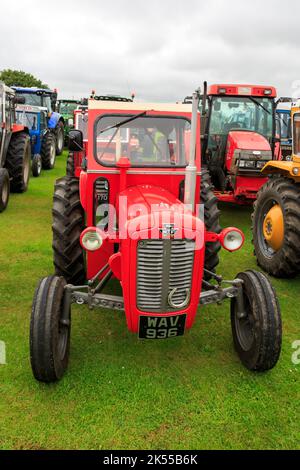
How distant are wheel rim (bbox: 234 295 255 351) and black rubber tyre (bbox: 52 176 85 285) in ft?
5.10

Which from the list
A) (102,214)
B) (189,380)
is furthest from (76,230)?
(189,380)

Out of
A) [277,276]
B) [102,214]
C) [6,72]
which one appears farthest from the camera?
[6,72]

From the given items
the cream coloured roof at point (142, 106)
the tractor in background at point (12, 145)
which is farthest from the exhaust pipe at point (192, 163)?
the tractor in background at point (12, 145)

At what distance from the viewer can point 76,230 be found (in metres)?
3.87

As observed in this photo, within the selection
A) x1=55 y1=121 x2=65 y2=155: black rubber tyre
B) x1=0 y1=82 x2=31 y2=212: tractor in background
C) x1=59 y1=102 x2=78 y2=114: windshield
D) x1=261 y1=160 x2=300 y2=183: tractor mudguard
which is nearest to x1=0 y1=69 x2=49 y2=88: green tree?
x1=59 y1=102 x2=78 y2=114: windshield

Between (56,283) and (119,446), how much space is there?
1152mm

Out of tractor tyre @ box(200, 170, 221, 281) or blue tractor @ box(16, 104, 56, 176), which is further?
blue tractor @ box(16, 104, 56, 176)

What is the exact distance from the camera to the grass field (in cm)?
247

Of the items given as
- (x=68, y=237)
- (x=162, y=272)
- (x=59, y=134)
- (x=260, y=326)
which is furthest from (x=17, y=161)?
(x=59, y=134)

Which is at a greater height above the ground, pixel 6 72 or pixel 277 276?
pixel 6 72

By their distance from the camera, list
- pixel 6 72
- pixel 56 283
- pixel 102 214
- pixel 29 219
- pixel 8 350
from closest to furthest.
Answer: pixel 56 283
pixel 8 350
pixel 102 214
pixel 29 219
pixel 6 72

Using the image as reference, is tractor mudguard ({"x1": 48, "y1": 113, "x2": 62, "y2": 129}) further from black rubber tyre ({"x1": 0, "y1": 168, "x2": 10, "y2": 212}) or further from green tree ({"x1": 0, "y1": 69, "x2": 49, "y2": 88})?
green tree ({"x1": 0, "y1": 69, "x2": 49, "y2": 88})

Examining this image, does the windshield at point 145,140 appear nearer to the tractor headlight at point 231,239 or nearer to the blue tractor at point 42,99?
the tractor headlight at point 231,239
